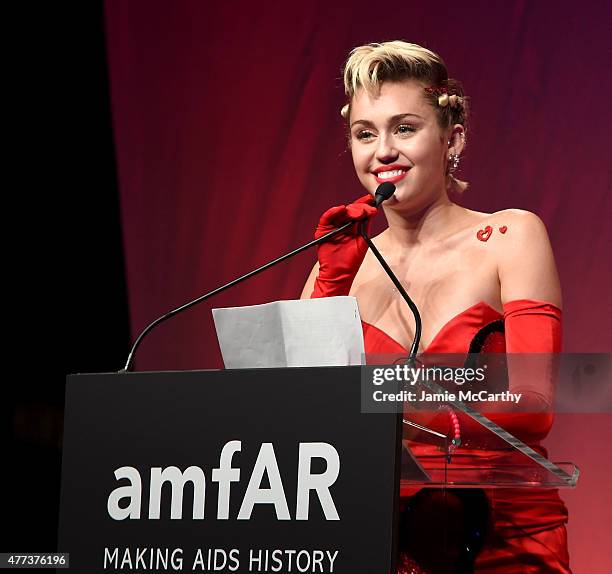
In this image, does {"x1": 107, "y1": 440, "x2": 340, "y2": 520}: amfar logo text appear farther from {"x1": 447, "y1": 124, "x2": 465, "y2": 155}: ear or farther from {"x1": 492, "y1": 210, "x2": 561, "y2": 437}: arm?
{"x1": 447, "y1": 124, "x2": 465, "y2": 155}: ear

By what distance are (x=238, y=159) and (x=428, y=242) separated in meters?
0.90

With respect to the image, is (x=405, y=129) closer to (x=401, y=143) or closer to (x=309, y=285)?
(x=401, y=143)

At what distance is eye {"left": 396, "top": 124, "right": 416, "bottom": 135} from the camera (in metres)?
2.65

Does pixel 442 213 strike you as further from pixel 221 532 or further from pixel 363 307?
pixel 221 532

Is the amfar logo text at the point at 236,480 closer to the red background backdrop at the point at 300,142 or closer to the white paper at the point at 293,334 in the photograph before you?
the white paper at the point at 293,334

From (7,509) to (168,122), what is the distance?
1462 mm

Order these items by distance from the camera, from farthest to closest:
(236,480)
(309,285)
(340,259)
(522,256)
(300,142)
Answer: (300,142), (309,285), (522,256), (340,259), (236,480)

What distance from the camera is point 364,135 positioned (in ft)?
8.91

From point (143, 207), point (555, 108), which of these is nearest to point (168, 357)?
point (143, 207)

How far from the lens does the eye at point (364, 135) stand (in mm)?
2701

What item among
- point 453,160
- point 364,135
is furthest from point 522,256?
point 364,135

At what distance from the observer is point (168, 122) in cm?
348

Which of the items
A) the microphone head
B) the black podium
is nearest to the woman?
the microphone head

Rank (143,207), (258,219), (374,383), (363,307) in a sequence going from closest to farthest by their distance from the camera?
(374,383), (363,307), (258,219), (143,207)
